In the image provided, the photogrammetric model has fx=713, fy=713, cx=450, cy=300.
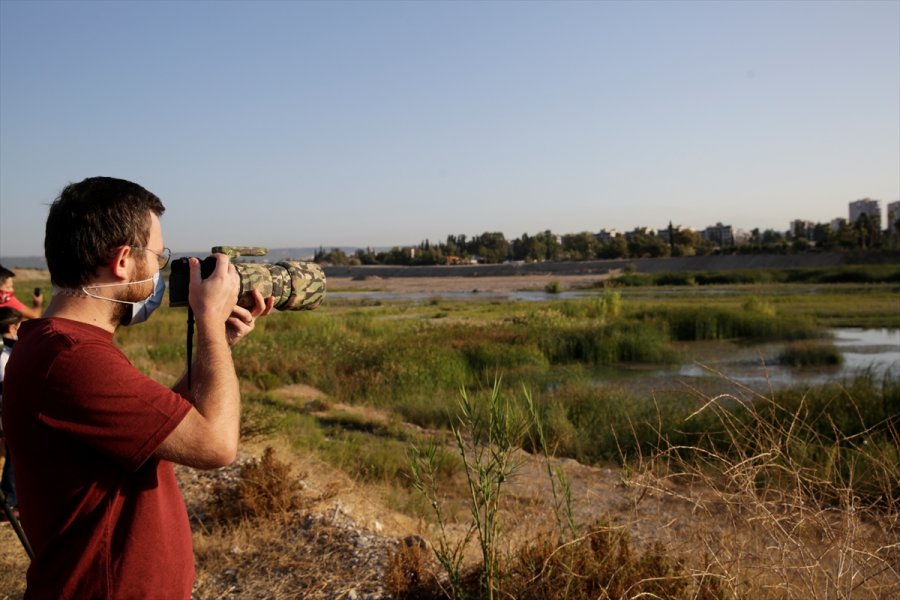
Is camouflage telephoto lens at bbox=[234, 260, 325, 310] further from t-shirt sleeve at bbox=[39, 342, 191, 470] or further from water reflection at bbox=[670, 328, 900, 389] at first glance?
water reflection at bbox=[670, 328, 900, 389]

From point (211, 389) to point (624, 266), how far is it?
8939 centimetres

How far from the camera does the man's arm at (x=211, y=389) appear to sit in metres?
1.69

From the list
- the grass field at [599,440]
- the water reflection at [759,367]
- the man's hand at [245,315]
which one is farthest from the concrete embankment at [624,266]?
the man's hand at [245,315]

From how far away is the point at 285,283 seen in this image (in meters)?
2.23

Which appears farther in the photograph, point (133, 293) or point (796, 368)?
point (796, 368)

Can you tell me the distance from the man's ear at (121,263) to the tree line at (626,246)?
246 feet

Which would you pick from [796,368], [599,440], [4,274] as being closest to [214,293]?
[4,274]

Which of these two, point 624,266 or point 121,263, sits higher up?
point 121,263

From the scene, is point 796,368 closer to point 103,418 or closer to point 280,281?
point 280,281

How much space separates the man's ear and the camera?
0.55 feet

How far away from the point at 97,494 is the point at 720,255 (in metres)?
85.0

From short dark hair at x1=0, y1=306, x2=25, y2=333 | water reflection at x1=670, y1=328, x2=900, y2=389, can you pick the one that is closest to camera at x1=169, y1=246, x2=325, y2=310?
short dark hair at x1=0, y1=306, x2=25, y2=333

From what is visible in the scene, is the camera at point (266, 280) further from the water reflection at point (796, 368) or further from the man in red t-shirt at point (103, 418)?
the water reflection at point (796, 368)

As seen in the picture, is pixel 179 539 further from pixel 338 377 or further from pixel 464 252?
pixel 464 252
